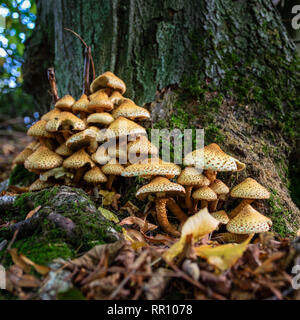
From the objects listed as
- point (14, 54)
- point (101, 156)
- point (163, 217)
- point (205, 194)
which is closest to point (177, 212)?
point (163, 217)

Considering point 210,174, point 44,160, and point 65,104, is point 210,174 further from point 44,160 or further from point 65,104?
point 65,104

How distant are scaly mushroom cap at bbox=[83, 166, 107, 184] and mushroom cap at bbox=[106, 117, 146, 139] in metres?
0.39

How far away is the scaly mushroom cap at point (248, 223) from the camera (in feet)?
6.75

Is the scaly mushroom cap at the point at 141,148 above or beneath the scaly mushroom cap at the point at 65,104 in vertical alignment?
beneath

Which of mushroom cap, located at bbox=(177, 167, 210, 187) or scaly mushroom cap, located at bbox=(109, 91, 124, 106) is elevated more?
scaly mushroom cap, located at bbox=(109, 91, 124, 106)

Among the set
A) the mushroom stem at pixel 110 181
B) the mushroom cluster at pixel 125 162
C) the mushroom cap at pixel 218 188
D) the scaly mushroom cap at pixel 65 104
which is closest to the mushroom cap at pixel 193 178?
the mushroom cluster at pixel 125 162

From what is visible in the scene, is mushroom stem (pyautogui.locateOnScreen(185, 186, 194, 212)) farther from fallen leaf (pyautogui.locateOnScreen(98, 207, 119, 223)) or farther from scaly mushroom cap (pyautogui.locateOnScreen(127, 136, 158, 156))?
fallen leaf (pyautogui.locateOnScreen(98, 207, 119, 223))

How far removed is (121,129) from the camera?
→ 8.69 feet

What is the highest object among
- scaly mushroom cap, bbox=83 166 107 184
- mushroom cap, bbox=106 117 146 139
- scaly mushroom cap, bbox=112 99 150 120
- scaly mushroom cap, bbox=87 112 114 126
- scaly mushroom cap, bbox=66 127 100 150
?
scaly mushroom cap, bbox=112 99 150 120

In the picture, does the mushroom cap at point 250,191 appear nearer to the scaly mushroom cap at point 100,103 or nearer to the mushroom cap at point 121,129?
A: the mushroom cap at point 121,129

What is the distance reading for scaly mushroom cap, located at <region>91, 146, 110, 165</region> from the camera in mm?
2780

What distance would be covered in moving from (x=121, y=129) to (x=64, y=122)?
71cm

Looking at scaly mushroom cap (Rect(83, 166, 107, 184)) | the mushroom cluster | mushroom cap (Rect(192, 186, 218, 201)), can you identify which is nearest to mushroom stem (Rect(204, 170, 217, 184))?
the mushroom cluster

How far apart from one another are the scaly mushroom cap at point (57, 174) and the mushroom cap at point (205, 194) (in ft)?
4.55
